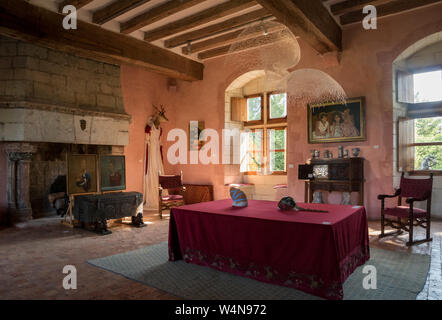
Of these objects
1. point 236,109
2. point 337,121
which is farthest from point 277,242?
point 236,109

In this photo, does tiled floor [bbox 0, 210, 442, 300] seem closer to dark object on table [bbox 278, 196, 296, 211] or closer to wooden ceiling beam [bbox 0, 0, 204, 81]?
dark object on table [bbox 278, 196, 296, 211]

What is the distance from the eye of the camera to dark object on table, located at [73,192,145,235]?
5286 mm

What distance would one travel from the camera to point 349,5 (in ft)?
18.1

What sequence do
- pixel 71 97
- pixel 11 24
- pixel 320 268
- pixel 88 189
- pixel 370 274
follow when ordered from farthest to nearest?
1. pixel 71 97
2. pixel 88 189
3. pixel 11 24
4. pixel 370 274
5. pixel 320 268

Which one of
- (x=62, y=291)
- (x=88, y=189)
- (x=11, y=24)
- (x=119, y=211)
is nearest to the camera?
(x=62, y=291)

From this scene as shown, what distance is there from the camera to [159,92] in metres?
8.72

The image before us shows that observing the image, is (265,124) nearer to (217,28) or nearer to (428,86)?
(217,28)

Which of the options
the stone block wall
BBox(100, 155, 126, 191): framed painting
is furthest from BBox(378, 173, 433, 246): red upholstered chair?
the stone block wall

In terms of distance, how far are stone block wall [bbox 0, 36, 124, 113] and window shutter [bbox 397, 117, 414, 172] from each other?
5990 millimetres

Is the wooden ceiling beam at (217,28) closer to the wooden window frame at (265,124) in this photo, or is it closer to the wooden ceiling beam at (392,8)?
the wooden ceiling beam at (392,8)

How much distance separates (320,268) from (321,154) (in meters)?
4.30

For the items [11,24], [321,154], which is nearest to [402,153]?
[321,154]

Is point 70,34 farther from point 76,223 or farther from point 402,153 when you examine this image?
point 402,153

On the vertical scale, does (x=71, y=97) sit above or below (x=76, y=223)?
above
